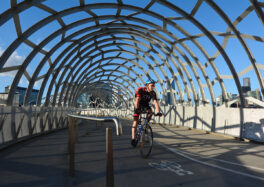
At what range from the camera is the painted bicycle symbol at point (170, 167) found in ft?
13.0

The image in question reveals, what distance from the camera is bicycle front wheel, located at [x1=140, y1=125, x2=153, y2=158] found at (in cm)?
514

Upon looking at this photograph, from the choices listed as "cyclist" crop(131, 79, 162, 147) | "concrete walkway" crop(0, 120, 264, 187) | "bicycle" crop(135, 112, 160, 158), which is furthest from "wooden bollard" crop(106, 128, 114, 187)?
"cyclist" crop(131, 79, 162, 147)

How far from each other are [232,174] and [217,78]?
40.1 ft

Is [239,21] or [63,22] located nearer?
[239,21]

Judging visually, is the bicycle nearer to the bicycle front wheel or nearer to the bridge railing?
the bicycle front wheel

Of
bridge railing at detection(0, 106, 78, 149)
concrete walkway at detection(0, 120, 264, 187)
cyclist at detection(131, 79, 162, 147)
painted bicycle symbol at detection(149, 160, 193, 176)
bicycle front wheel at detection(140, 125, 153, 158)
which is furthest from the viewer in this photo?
bridge railing at detection(0, 106, 78, 149)

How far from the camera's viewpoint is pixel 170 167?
14.3 ft

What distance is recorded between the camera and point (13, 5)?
8.24 m

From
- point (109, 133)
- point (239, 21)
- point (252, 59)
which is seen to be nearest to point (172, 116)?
point (252, 59)

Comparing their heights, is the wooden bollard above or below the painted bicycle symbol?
above

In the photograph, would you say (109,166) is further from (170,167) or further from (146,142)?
(146,142)

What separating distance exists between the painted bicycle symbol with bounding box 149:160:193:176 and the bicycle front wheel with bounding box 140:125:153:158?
48 cm

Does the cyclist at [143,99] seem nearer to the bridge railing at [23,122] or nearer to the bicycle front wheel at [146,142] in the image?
the bicycle front wheel at [146,142]

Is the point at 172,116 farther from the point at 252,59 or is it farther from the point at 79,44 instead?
the point at 79,44
